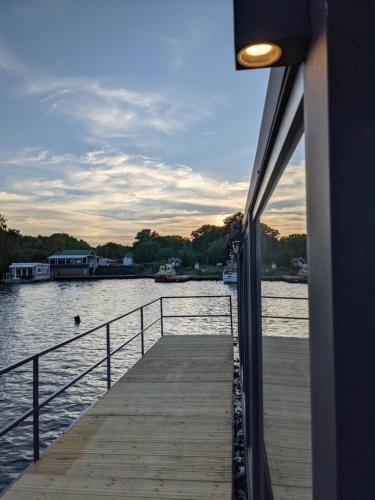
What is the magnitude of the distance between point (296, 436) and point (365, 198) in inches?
26.3

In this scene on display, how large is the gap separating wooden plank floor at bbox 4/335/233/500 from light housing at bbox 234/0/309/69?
89.7 inches

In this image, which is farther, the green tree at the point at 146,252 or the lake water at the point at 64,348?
the green tree at the point at 146,252

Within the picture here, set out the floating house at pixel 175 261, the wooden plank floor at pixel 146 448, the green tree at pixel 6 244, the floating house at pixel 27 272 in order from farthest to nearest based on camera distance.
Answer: the floating house at pixel 175 261
the green tree at pixel 6 244
the floating house at pixel 27 272
the wooden plank floor at pixel 146 448

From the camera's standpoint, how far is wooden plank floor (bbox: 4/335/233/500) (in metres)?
2.20

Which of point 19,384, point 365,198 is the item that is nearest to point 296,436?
point 365,198

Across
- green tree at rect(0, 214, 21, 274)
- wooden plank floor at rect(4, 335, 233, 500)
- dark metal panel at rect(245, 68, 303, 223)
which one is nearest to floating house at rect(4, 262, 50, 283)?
green tree at rect(0, 214, 21, 274)

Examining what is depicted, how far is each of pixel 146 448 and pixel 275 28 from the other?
2849mm

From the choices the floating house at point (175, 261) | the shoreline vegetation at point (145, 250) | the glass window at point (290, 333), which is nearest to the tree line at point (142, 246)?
the shoreline vegetation at point (145, 250)

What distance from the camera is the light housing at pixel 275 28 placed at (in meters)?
0.47

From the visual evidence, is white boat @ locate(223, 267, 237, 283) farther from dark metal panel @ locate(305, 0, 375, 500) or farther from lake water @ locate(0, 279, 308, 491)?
dark metal panel @ locate(305, 0, 375, 500)

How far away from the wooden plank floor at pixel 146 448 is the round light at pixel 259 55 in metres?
2.25

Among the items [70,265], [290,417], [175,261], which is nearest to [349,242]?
[290,417]

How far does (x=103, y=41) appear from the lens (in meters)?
6.25

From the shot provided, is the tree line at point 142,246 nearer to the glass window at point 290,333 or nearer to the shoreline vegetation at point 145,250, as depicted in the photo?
the shoreline vegetation at point 145,250
